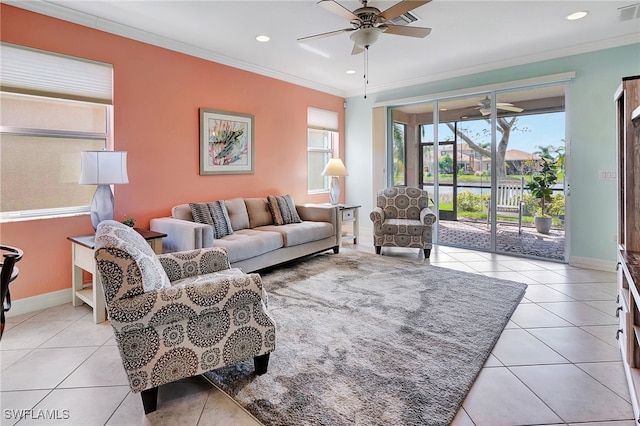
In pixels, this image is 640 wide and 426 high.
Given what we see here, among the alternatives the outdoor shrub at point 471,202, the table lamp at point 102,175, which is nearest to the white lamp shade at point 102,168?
the table lamp at point 102,175

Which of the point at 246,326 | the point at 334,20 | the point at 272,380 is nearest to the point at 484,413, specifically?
the point at 272,380

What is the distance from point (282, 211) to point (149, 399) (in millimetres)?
3214

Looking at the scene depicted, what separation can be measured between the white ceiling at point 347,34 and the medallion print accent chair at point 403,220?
1.91 metres

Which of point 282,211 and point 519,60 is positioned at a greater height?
point 519,60

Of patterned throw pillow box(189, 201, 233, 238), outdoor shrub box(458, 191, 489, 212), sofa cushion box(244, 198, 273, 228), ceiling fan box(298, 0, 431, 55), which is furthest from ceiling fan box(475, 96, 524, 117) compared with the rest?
patterned throw pillow box(189, 201, 233, 238)

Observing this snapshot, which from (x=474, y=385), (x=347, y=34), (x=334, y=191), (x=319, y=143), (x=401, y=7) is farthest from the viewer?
(x=319, y=143)

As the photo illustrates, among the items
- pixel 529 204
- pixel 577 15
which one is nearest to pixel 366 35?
pixel 577 15

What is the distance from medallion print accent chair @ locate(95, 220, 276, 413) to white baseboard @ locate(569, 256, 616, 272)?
4322mm

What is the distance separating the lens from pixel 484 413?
1750 millimetres

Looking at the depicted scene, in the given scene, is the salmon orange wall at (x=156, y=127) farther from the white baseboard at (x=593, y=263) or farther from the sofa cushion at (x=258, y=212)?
the white baseboard at (x=593, y=263)

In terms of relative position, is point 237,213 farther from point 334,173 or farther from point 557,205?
point 557,205

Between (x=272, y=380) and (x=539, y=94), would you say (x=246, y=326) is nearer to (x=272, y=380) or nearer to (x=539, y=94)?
(x=272, y=380)

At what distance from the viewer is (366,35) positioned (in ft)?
10.2

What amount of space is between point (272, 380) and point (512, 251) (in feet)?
14.5
